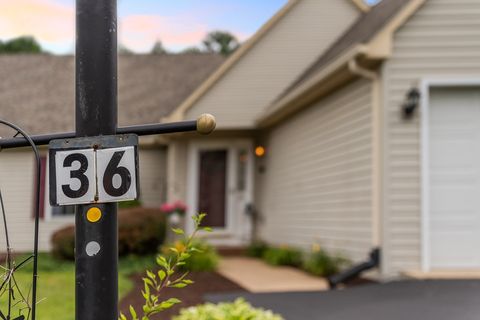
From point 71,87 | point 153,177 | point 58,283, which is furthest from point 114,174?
point 71,87

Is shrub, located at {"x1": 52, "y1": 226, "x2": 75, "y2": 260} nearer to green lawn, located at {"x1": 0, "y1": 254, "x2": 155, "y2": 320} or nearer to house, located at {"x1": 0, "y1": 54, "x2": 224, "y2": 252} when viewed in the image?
green lawn, located at {"x1": 0, "y1": 254, "x2": 155, "y2": 320}

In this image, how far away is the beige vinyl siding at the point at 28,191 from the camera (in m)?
12.8

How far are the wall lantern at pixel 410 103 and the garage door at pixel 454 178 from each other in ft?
0.91

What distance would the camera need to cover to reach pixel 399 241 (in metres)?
6.36

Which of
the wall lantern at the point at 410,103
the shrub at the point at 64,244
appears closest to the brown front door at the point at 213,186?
the shrub at the point at 64,244

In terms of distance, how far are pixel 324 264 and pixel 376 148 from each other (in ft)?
7.38

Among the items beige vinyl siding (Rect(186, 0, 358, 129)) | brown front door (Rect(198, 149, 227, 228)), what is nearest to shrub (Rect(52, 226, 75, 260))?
brown front door (Rect(198, 149, 227, 228))

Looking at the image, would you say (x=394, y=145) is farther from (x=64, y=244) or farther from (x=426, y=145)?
(x=64, y=244)

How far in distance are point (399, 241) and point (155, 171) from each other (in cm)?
757

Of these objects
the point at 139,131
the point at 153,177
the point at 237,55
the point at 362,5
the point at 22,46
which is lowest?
the point at 153,177

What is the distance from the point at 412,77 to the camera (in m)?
6.53

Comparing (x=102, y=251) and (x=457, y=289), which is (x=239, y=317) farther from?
(x=457, y=289)

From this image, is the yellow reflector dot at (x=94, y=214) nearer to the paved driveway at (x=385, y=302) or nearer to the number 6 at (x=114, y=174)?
the number 6 at (x=114, y=174)

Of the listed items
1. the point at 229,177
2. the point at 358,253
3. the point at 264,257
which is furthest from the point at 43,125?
the point at 358,253
